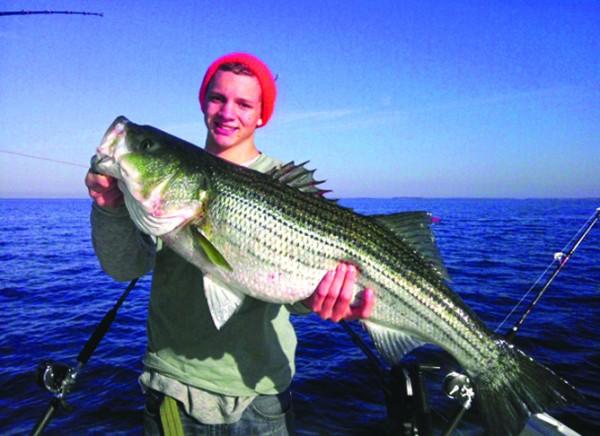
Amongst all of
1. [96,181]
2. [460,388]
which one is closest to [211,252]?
[96,181]

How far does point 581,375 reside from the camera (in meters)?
9.95

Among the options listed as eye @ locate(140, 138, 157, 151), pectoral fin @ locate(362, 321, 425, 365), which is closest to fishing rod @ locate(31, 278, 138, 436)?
eye @ locate(140, 138, 157, 151)

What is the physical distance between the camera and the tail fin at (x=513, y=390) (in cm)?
351

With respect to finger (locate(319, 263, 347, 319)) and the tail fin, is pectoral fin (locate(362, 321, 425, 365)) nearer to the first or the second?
finger (locate(319, 263, 347, 319))

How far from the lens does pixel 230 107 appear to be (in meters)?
3.90

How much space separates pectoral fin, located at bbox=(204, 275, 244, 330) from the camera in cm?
332

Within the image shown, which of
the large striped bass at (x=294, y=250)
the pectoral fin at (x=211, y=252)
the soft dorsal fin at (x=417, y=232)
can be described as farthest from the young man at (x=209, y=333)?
the soft dorsal fin at (x=417, y=232)

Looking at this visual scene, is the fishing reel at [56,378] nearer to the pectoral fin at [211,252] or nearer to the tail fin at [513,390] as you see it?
the pectoral fin at [211,252]

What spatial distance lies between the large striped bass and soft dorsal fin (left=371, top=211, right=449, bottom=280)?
0.01 metres

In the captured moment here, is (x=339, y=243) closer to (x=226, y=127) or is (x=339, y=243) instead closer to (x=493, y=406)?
(x=226, y=127)

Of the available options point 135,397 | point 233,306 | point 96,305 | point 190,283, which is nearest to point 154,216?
point 190,283

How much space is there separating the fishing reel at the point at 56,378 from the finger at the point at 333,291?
2518mm

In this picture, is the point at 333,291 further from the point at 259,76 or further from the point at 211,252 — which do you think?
the point at 259,76

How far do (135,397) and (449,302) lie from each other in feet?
26.2
